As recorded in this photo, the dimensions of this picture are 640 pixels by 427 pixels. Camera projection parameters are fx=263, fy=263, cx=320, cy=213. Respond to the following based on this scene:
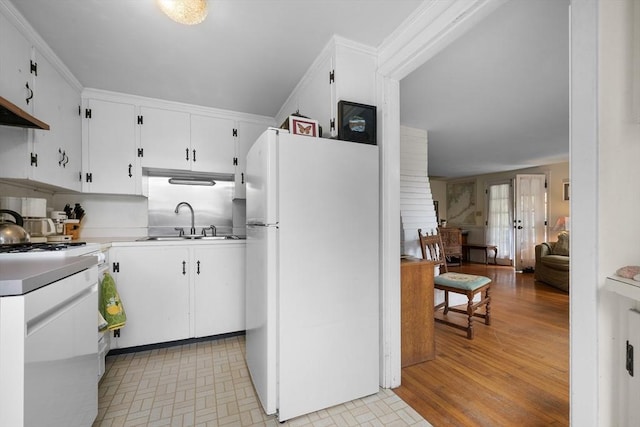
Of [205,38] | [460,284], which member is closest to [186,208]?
[205,38]

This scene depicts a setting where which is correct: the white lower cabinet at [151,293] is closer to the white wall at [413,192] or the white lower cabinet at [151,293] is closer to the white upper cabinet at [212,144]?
the white upper cabinet at [212,144]

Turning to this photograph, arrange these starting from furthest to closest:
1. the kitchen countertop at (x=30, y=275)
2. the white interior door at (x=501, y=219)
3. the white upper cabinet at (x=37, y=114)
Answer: the white interior door at (x=501, y=219)
the white upper cabinet at (x=37, y=114)
the kitchen countertop at (x=30, y=275)

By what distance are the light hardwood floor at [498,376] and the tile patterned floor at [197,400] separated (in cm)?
25

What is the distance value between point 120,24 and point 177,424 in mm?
2449

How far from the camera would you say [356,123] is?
5.82 ft

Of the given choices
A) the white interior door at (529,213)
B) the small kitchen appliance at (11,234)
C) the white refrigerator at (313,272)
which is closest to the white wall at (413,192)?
the white refrigerator at (313,272)

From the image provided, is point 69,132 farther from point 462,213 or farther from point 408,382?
point 462,213

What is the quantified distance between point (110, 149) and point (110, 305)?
1.53 m

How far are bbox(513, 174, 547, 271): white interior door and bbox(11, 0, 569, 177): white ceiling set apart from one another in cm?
345

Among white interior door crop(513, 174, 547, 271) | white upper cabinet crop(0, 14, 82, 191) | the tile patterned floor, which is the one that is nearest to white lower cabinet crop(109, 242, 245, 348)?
the tile patterned floor

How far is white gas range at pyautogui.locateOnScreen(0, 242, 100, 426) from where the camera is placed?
0.73 metres

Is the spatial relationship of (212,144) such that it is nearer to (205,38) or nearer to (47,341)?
(205,38)

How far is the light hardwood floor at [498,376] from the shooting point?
1.58 metres

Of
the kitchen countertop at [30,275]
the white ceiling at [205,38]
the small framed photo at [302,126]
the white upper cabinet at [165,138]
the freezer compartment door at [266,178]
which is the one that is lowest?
the kitchen countertop at [30,275]
